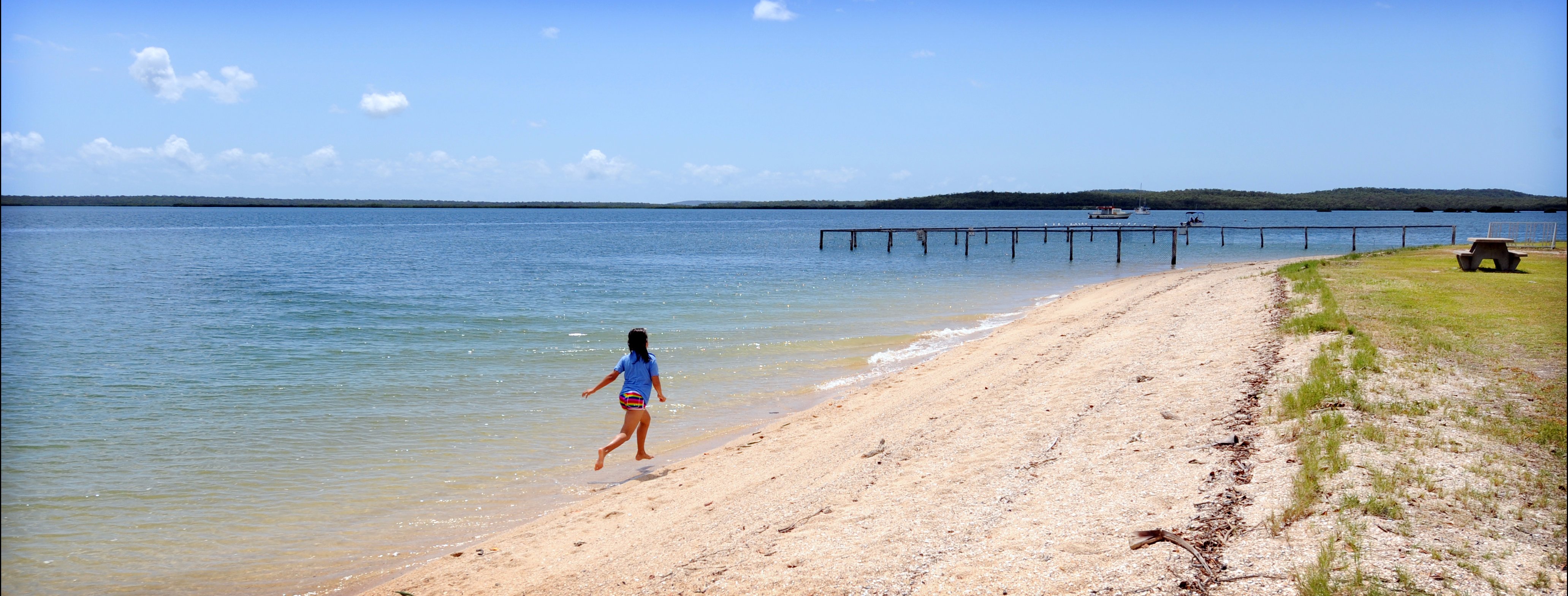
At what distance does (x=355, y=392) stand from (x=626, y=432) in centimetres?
698

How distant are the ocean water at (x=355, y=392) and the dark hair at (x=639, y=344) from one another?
4.69 ft

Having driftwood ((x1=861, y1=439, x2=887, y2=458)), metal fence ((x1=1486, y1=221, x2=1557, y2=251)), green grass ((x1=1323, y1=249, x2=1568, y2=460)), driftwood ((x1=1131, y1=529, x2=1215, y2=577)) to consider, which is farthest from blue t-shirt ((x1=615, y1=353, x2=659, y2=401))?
metal fence ((x1=1486, y1=221, x2=1557, y2=251))

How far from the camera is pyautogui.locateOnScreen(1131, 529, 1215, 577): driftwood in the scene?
15.7ft

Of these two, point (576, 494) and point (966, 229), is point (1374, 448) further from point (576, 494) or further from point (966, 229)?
point (966, 229)

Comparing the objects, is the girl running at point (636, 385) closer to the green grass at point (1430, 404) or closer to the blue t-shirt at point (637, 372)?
the blue t-shirt at point (637, 372)

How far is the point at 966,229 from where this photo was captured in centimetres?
6631

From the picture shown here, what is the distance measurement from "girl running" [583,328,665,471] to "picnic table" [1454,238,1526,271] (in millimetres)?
22028

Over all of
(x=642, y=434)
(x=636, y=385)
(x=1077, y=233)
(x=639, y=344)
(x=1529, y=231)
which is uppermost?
(x=1529, y=231)

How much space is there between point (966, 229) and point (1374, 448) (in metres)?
61.3

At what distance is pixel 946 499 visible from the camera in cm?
644

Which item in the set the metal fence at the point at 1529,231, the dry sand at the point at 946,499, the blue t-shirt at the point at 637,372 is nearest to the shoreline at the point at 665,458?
the dry sand at the point at 946,499

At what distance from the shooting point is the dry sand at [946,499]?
16.8 feet

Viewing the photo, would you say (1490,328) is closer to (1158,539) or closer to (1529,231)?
(1158,539)

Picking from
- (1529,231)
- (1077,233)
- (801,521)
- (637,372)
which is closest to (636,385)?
(637,372)
